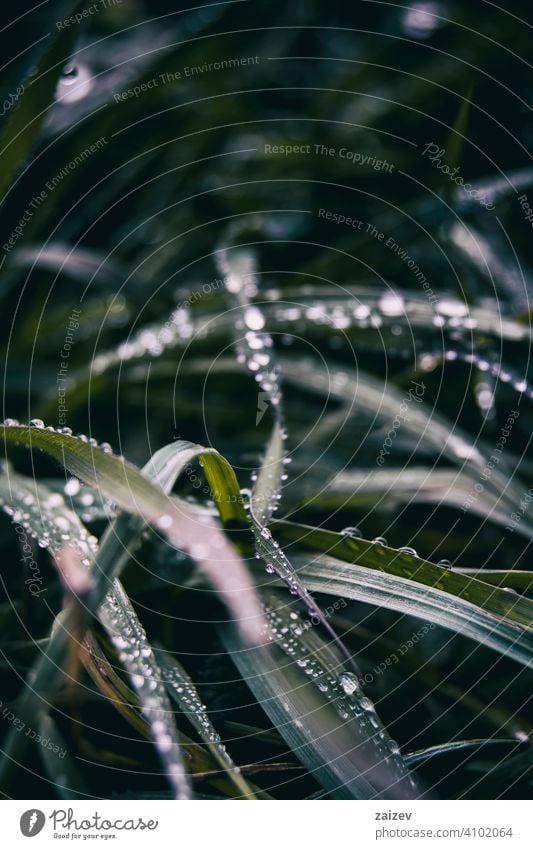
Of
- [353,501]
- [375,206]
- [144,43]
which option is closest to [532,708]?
[353,501]

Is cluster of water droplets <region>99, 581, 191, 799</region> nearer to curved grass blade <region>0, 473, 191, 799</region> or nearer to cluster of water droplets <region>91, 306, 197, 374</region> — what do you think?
curved grass blade <region>0, 473, 191, 799</region>

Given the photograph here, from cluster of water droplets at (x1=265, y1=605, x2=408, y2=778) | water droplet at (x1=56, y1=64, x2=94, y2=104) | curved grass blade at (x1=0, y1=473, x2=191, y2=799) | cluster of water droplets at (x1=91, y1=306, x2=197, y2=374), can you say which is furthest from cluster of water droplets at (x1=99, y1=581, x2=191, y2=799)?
water droplet at (x1=56, y1=64, x2=94, y2=104)

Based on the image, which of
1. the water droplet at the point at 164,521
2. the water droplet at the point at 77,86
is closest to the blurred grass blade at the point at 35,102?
the water droplet at the point at 77,86

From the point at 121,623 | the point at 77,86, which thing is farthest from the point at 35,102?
the point at 121,623

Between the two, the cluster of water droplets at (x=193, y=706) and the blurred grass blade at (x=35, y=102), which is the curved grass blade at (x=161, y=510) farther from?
the blurred grass blade at (x=35, y=102)

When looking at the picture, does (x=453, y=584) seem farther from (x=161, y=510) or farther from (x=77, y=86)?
(x=77, y=86)

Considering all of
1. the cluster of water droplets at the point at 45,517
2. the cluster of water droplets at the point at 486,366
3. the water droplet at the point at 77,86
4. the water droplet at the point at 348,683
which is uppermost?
the water droplet at the point at 77,86
